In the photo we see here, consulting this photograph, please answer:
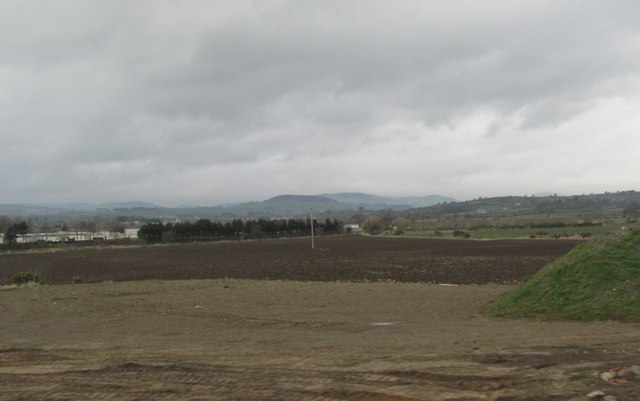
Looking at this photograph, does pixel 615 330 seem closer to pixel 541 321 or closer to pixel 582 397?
pixel 541 321

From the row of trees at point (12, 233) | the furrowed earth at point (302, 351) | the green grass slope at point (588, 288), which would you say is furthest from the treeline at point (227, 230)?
the green grass slope at point (588, 288)

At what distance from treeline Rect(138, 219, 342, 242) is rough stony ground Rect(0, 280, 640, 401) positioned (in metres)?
105

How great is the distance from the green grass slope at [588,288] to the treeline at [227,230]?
112270 mm

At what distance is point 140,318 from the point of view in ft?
59.4

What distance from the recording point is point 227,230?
13425cm

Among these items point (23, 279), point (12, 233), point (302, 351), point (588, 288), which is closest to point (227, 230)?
point (12, 233)

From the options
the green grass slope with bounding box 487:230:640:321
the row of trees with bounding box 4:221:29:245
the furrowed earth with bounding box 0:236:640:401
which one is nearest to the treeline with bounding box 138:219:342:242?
the row of trees with bounding box 4:221:29:245

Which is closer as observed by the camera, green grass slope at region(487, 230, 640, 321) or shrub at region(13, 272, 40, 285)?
green grass slope at region(487, 230, 640, 321)

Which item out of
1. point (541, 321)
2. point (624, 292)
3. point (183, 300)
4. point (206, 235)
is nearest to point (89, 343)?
point (183, 300)

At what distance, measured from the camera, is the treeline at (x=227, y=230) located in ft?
405

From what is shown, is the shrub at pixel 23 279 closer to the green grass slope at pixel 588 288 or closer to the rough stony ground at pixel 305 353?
the rough stony ground at pixel 305 353

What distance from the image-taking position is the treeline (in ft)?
405

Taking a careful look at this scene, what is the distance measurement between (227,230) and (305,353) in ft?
412

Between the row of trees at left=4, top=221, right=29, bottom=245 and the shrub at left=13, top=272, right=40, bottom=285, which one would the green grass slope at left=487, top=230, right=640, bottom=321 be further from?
the row of trees at left=4, top=221, right=29, bottom=245
